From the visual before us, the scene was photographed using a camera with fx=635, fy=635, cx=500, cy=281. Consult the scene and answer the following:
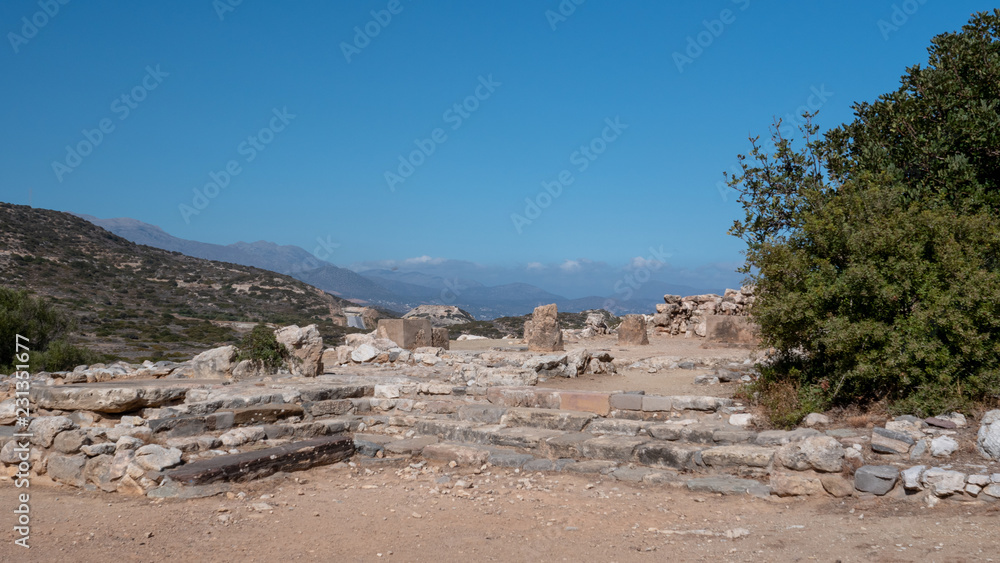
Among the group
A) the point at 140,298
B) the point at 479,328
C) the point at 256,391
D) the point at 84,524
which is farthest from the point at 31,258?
the point at 84,524

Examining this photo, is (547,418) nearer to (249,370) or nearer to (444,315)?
(249,370)

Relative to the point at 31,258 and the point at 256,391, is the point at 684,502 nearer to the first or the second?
the point at 256,391

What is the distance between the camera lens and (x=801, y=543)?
4.44m

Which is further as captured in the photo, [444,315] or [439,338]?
[444,315]

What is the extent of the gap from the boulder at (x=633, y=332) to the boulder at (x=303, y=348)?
1009 cm

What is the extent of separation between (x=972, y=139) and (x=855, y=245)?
3661 mm

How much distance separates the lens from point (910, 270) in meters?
6.86

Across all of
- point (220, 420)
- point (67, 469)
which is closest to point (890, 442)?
point (220, 420)

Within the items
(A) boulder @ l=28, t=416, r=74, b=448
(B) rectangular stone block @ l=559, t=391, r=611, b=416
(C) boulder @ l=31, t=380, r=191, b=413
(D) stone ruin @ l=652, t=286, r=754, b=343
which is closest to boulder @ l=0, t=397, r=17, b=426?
(C) boulder @ l=31, t=380, r=191, b=413

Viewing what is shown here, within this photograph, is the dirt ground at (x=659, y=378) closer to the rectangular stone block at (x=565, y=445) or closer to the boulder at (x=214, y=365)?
the rectangular stone block at (x=565, y=445)

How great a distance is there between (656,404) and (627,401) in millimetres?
373

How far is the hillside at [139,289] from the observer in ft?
95.6

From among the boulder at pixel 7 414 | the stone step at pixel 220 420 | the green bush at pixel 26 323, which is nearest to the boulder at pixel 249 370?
the stone step at pixel 220 420

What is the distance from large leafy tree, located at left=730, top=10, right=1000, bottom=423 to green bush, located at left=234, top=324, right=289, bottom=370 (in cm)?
851
